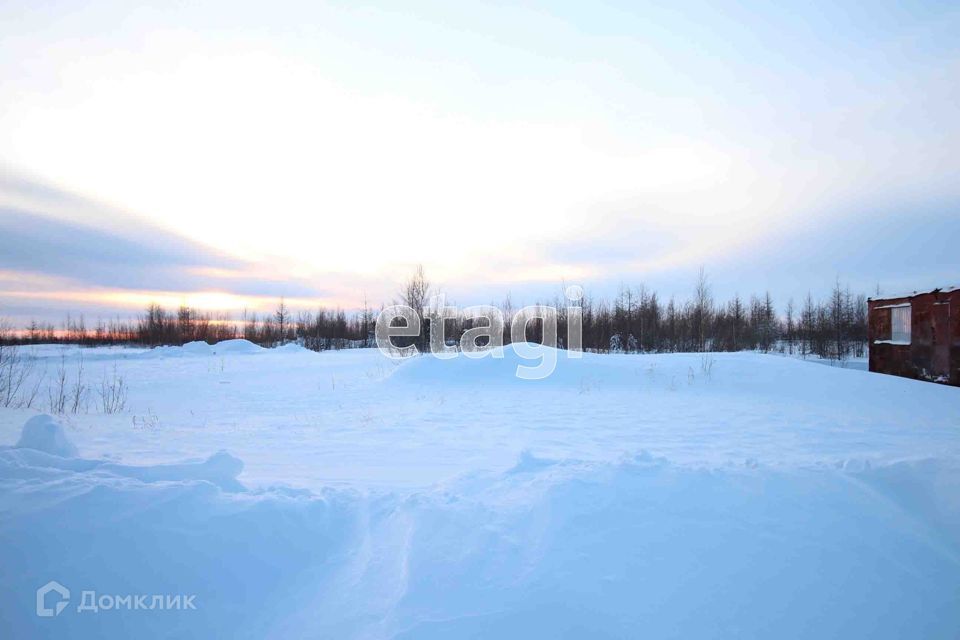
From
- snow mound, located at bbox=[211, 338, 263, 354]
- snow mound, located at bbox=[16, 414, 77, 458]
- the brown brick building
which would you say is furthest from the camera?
snow mound, located at bbox=[211, 338, 263, 354]

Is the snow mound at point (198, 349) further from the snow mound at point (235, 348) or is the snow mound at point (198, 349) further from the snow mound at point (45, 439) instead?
the snow mound at point (45, 439)

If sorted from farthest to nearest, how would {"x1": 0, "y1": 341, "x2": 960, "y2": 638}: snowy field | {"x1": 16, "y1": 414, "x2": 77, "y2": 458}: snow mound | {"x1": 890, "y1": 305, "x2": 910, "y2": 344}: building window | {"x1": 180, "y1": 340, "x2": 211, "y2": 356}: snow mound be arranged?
{"x1": 180, "y1": 340, "x2": 211, "y2": 356}: snow mound, {"x1": 890, "y1": 305, "x2": 910, "y2": 344}: building window, {"x1": 16, "y1": 414, "x2": 77, "y2": 458}: snow mound, {"x1": 0, "y1": 341, "x2": 960, "y2": 638}: snowy field

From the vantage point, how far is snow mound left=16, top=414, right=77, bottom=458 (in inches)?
150

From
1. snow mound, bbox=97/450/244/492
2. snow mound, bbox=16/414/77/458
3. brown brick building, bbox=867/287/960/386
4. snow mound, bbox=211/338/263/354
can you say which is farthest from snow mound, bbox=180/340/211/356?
brown brick building, bbox=867/287/960/386

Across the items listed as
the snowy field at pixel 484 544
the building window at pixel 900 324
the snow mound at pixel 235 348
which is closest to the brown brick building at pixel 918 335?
the building window at pixel 900 324

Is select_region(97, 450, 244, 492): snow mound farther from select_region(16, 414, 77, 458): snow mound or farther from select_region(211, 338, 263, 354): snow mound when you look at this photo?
select_region(211, 338, 263, 354): snow mound

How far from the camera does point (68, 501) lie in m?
2.72

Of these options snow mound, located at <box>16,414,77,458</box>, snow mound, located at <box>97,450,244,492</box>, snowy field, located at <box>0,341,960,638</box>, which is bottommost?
snowy field, located at <box>0,341,960,638</box>

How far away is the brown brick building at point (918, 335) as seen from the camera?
11.3 m

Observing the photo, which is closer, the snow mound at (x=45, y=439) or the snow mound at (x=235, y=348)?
the snow mound at (x=45, y=439)

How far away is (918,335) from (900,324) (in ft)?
2.96

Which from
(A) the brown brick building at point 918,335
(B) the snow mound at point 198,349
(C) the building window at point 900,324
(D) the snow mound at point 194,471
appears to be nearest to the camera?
(D) the snow mound at point 194,471

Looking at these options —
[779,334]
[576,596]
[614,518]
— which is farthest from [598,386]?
[779,334]

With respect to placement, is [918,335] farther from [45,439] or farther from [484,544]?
[45,439]
